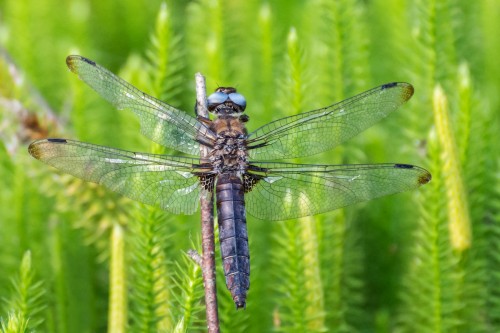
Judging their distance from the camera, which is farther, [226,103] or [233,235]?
[226,103]

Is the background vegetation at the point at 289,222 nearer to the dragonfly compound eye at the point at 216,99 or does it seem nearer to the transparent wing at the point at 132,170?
the transparent wing at the point at 132,170

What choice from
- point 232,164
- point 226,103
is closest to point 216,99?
point 226,103

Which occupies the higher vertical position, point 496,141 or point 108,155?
point 496,141

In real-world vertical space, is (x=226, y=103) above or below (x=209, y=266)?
above

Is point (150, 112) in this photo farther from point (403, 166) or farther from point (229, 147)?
point (403, 166)

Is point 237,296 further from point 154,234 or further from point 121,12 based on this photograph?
point 121,12

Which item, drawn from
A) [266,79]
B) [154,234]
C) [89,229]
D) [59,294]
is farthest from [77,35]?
[154,234]
